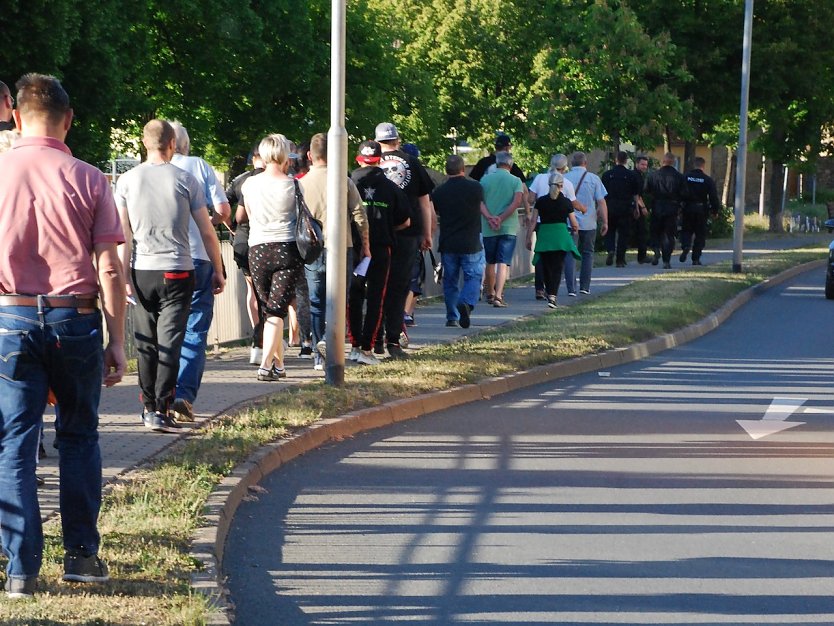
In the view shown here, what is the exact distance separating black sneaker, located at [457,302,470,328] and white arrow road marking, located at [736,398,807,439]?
193 inches

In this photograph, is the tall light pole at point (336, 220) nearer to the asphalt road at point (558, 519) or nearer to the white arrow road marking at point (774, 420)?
the asphalt road at point (558, 519)

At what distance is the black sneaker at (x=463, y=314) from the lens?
56.5ft

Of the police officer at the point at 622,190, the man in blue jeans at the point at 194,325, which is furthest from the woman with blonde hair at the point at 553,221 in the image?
the man in blue jeans at the point at 194,325

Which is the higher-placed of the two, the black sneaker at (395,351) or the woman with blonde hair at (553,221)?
the woman with blonde hair at (553,221)

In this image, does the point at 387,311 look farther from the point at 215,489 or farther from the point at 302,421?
the point at 215,489

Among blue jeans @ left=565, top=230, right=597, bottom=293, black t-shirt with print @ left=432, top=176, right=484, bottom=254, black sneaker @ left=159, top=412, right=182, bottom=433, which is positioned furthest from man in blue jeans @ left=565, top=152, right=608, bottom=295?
black sneaker @ left=159, top=412, right=182, bottom=433

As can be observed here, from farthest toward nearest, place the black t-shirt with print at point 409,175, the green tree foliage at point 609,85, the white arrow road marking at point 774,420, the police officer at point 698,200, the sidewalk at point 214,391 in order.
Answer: the green tree foliage at point 609,85 < the police officer at point 698,200 < the black t-shirt with print at point 409,175 < the white arrow road marking at point 774,420 < the sidewalk at point 214,391

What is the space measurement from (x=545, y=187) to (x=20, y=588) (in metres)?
14.9

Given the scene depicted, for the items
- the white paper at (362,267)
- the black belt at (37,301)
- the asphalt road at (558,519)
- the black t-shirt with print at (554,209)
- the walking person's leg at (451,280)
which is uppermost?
the black t-shirt with print at (554,209)

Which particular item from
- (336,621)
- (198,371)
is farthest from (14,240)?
(198,371)

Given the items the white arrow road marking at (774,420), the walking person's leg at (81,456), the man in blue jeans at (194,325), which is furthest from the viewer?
the white arrow road marking at (774,420)

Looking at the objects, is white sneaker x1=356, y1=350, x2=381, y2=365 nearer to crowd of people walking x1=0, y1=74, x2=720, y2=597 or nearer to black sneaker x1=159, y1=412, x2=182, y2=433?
crowd of people walking x1=0, y1=74, x2=720, y2=597

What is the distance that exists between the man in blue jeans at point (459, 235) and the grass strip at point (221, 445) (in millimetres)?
613

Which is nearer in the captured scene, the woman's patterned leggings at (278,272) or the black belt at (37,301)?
the black belt at (37,301)
